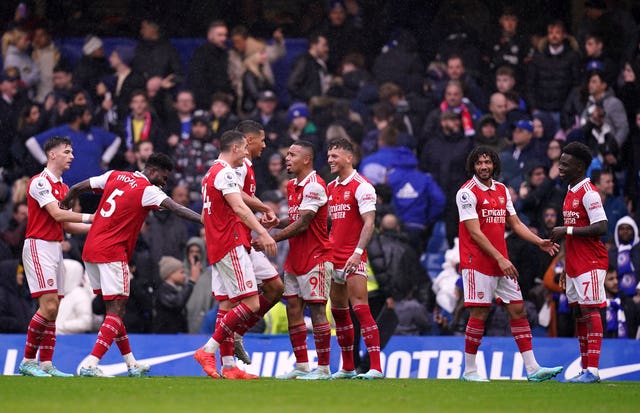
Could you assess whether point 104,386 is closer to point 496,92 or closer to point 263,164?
point 263,164

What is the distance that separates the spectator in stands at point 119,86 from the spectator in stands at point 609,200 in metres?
8.45

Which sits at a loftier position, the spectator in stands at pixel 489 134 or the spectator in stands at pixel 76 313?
the spectator in stands at pixel 489 134

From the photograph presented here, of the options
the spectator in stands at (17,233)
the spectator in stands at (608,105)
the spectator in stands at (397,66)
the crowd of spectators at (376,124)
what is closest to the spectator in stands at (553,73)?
the crowd of spectators at (376,124)

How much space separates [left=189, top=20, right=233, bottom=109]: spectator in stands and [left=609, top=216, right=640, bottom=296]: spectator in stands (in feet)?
26.6

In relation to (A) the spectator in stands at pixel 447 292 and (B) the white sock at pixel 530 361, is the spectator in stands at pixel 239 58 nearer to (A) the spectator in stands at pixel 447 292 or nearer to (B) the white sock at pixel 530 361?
(A) the spectator in stands at pixel 447 292

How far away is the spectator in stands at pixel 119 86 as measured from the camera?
22.9 metres

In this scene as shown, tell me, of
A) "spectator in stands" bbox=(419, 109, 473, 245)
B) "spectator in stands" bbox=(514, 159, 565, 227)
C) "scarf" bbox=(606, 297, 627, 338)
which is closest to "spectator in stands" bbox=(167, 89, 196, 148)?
"spectator in stands" bbox=(419, 109, 473, 245)

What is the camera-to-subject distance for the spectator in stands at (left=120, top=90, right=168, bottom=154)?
2200cm

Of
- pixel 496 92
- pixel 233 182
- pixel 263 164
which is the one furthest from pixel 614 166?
pixel 233 182

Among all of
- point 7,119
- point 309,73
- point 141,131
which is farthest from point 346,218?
point 7,119

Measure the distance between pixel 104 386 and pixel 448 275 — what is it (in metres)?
7.49

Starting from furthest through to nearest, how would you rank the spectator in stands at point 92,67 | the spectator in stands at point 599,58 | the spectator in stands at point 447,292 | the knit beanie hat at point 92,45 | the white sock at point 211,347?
the knit beanie hat at point 92,45, the spectator in stands at point 92,67, the spectator in stands at point 599,58, the spectator in stands at point 447,292, the white sock at point 211,347

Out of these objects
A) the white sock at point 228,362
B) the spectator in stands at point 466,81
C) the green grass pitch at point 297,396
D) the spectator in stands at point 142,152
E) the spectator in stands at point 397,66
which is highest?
the spectator in stands at point 397,66

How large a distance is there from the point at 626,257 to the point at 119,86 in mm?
9857
